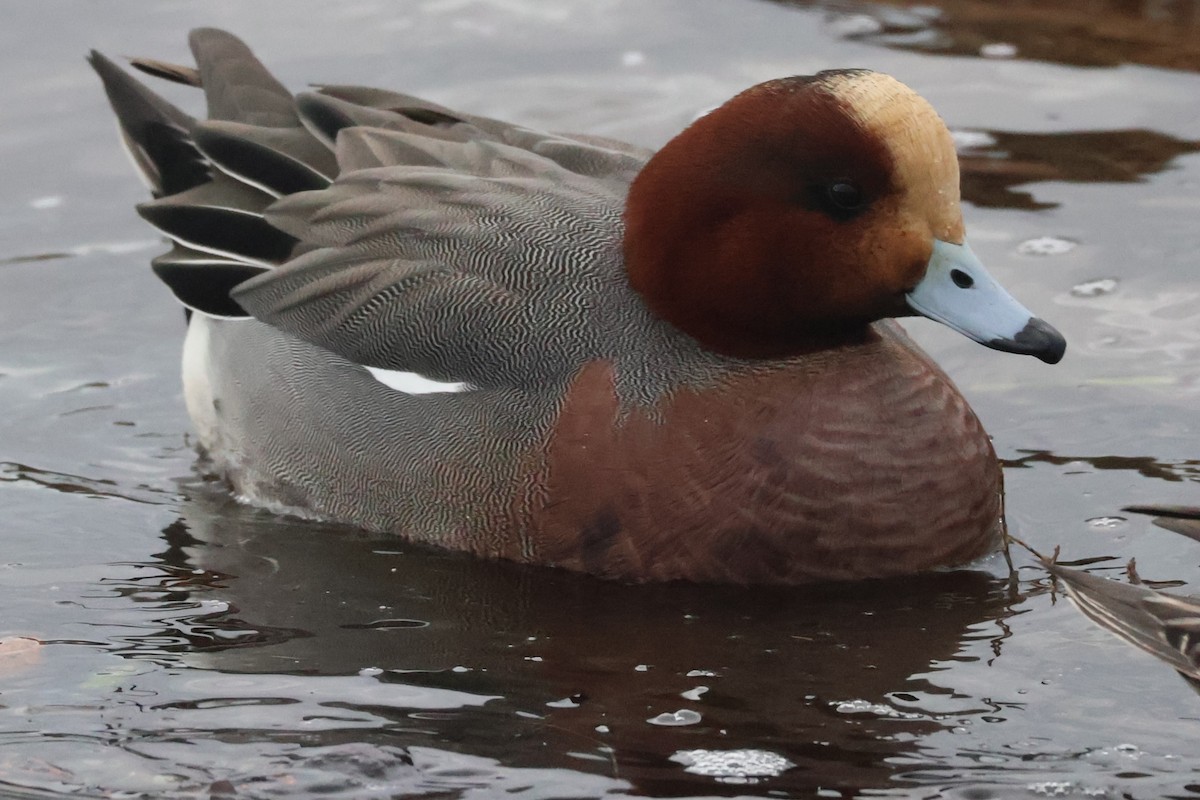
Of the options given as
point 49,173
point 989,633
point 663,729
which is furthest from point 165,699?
point 49,173

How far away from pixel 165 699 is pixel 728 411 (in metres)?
1.70

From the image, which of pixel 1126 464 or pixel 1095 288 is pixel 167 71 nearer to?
pixel 1095 288

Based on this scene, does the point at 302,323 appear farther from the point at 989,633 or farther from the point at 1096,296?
the point at 1096,296

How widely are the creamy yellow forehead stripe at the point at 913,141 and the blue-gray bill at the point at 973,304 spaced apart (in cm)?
7

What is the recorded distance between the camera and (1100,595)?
429 centimetres

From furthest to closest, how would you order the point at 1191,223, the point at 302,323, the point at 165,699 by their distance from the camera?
the point at 1191,223 < the point at 302,323 < the point at 165,699

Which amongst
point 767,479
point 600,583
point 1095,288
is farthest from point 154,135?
point 1095,288

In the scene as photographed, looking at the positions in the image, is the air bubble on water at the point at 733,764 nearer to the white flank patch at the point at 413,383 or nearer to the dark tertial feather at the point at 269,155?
the white flank patch at the point at 413,383

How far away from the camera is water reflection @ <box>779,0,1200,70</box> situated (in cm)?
892

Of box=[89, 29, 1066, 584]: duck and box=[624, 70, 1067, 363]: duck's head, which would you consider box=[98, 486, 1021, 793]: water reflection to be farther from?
box=[624, 70, 1067, 363]: duck's head

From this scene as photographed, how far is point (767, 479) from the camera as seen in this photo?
5137 millimetres

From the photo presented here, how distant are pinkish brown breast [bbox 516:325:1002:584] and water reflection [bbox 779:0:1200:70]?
4129mm

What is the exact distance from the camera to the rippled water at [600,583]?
4.32 metres

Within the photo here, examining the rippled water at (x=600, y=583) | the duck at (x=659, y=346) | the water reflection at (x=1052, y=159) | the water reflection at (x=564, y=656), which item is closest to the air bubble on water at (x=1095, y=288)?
the rippled water at (x=600, y=583)
